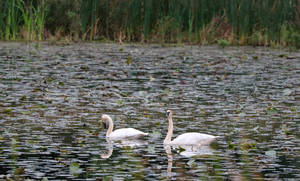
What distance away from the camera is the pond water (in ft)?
28.5

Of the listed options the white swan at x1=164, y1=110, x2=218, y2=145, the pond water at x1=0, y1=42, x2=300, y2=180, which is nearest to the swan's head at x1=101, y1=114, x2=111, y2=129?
the pond water at x1=0, y1=42, x2=300, y2=180

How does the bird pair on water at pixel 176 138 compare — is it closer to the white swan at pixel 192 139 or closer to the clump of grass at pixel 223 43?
the white swan at pixel 192 139

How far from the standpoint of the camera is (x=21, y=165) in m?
8.64

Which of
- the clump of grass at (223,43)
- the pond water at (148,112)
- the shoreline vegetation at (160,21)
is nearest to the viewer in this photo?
the pond water at (148,112)

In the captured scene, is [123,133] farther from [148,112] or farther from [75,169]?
[75,169]

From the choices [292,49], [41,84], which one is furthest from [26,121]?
[292,49]

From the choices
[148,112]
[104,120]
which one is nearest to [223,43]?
[148,112]

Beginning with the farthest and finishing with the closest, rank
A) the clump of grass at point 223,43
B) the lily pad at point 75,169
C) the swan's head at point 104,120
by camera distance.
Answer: the clump of grass at point 223,43
the swan's head at point 104,120
the lily pad at point 75,169

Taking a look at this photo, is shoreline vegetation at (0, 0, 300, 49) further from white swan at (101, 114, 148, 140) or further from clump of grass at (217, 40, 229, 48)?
white swan at (101, 114, 148, 140)

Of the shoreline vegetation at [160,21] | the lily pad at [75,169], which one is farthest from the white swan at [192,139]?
the shoreline vegetation at [160,21]

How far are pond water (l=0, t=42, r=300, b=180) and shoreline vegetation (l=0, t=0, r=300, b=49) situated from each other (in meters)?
2.31

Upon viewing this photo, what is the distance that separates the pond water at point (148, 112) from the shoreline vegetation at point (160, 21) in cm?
231

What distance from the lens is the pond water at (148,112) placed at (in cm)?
869

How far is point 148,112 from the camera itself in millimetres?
13203
